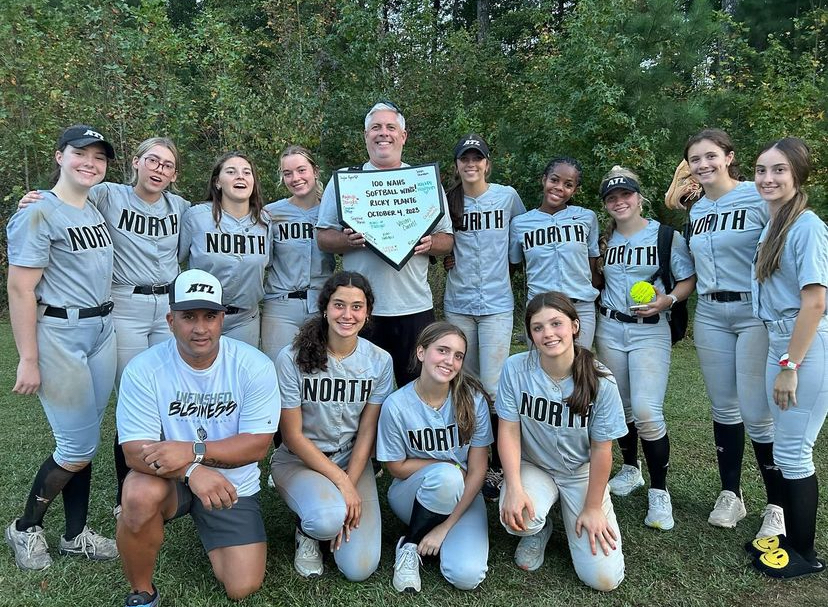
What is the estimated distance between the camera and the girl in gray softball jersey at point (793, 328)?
10.0ft

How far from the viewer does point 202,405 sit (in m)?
3.15

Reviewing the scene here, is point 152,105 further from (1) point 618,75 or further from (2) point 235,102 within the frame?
(1) point 618,75

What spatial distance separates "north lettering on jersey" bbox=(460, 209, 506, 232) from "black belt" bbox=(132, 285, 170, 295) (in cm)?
195

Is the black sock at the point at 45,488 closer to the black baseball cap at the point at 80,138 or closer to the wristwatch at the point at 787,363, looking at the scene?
the black baseball cap at the point at 80,138

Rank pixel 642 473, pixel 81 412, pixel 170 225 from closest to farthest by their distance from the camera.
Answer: pixel 81 412
pixel 170 225
pixel 642 473

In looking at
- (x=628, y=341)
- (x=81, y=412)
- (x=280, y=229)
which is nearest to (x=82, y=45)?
(x=280, y=229)

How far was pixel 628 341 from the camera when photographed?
394 cm

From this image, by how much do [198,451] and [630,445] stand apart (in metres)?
2.87

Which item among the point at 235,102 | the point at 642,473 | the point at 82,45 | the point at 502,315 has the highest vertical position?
the point at 82,45

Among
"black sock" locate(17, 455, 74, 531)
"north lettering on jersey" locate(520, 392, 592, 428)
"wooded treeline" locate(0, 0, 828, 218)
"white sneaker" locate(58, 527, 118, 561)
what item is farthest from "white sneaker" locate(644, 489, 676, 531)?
"wooded treeline" locate(0, 0, 828, 218)

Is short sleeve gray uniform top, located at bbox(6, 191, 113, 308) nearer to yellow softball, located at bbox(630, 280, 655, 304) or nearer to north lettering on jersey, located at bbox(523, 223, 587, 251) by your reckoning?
north lettering on jersey, located at bbox(523, 223, 587, 251)

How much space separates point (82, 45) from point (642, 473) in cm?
1006

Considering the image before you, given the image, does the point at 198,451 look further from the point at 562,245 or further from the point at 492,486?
the point at 562,245

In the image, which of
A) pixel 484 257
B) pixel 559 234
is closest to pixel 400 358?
pixel 484 257
